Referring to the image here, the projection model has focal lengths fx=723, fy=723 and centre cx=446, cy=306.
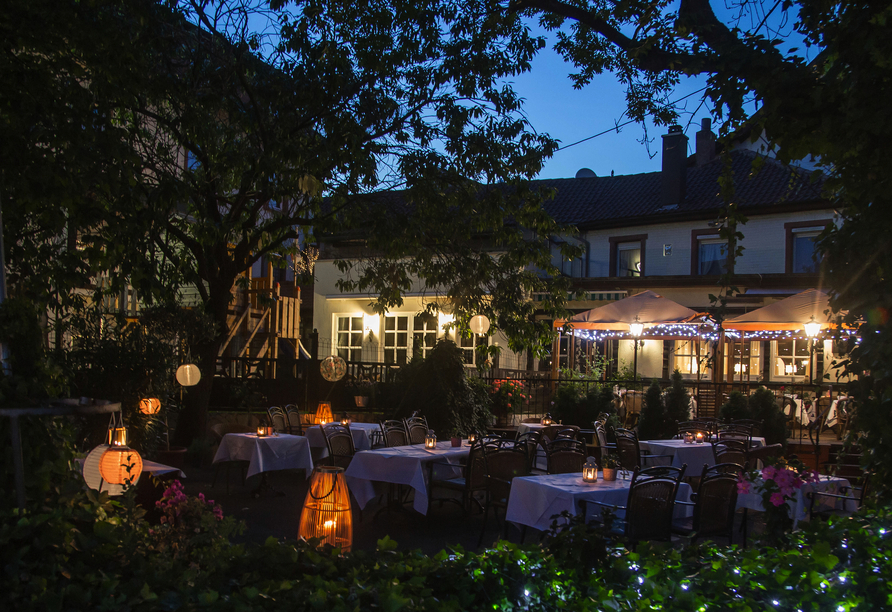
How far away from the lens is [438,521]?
7785 millimetres

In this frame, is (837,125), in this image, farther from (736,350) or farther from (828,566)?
(736,350)

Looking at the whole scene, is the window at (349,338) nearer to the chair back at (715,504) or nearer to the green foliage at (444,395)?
the green foliage at (444,395)

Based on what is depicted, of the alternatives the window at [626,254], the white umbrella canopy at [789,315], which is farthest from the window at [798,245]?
the white umbrella canopy at [789,315]

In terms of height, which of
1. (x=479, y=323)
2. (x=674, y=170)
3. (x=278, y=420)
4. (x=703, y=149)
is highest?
(x=703, y=149)

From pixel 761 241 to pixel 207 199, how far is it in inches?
602

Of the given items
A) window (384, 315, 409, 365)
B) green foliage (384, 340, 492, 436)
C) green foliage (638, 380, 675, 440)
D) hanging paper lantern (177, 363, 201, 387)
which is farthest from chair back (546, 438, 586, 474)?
window (384, 315, 409, 365)

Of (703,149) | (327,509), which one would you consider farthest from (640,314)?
(703,149)

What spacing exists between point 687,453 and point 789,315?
3647 millimetres

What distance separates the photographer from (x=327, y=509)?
4426 millimetres

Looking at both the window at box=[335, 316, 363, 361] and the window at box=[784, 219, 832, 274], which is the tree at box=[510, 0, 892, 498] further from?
the window at box=[335, 316, 363, 361]

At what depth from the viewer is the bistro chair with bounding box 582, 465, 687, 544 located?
220 inches

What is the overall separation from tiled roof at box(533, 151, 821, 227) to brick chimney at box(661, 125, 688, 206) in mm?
271

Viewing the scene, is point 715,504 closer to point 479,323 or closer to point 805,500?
point 805,500

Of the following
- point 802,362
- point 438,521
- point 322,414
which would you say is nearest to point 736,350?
point 802,362
